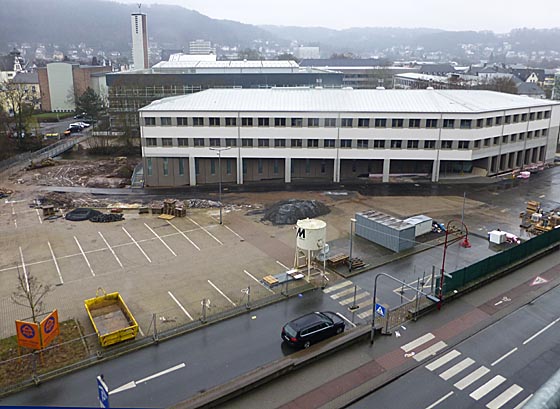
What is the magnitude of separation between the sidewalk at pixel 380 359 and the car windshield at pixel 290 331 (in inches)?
72.8

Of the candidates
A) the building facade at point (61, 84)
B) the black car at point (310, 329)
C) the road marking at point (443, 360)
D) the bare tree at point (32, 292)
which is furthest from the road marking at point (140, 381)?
the building facade at point (61, 84)

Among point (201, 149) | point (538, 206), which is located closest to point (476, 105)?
point (538, 206)

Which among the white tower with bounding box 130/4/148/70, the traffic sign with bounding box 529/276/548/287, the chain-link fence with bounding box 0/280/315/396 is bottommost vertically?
the traffic sign with bounding box 529/276/548/287

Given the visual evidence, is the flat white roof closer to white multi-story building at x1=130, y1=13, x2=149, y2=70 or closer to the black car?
the black car

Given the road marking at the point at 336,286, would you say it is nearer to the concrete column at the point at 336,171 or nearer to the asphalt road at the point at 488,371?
the asphalt road at the point at 488,371

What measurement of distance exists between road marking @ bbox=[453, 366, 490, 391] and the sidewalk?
2125 mm

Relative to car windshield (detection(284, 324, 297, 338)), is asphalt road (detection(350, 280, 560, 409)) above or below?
below

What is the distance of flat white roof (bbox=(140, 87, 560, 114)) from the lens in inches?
2408

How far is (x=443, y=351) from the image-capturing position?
2561cm

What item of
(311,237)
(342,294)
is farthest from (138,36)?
(342,294)

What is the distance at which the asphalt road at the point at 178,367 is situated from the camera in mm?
21656

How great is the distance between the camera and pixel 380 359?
24859mm

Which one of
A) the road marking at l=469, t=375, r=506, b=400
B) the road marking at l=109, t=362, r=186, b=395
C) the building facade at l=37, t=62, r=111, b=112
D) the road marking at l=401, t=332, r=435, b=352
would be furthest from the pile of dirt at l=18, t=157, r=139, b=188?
the building facade at l=37, t=62, r=111, b=112

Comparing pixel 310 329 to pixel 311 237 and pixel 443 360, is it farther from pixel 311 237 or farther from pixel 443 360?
pixel 311 237
